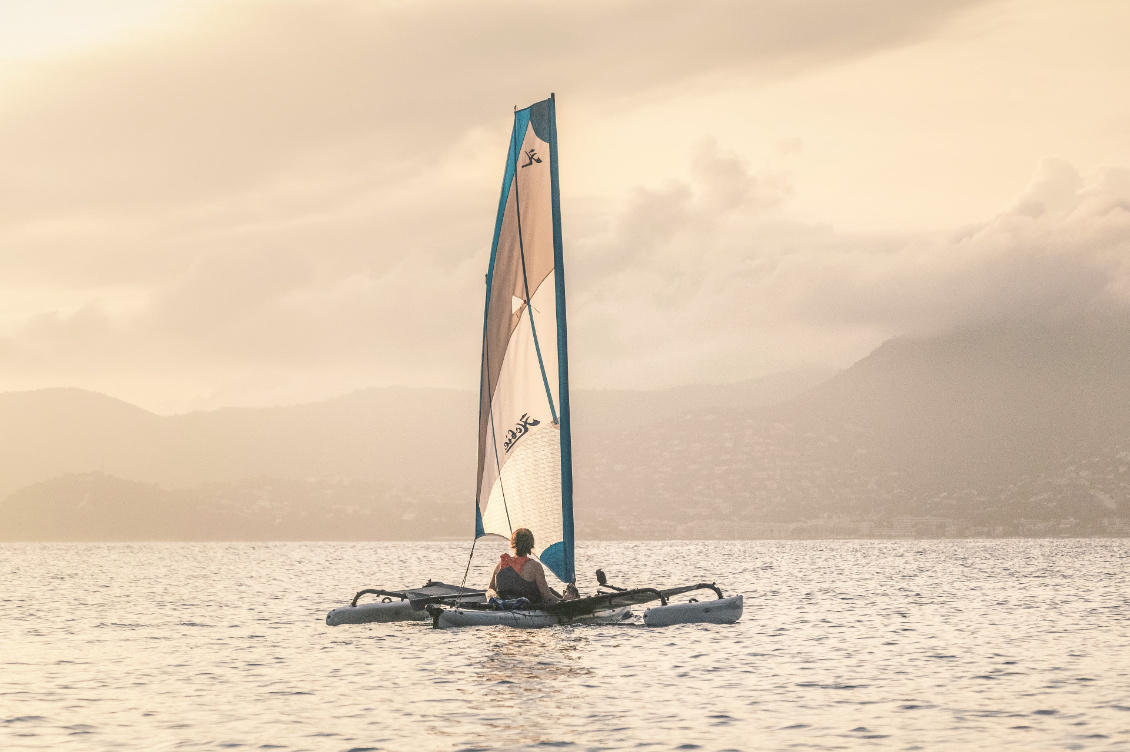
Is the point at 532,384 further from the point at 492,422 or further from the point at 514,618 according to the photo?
the point at 514,618

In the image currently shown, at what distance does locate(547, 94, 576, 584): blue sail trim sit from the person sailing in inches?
50.6

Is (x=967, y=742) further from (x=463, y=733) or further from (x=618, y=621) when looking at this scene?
(x=618, y=621)

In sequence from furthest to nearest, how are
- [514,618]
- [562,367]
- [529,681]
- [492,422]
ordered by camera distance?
[492,422] < [562,367] < [514,618] < [529,681]

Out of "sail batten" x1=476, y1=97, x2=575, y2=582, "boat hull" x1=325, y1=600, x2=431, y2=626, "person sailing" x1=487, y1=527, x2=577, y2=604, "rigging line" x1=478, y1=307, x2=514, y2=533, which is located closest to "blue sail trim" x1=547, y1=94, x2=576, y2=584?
"sail batten" x1=476, y1=97, x2=575, y2=582

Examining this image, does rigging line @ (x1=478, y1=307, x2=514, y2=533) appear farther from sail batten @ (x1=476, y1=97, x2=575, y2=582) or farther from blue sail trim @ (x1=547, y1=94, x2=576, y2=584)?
blue sail trim @ (x1=547, y1=94, x2=576, y2=584)

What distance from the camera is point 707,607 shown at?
2708cm

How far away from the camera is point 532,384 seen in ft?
90.8

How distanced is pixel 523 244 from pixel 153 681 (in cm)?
1225

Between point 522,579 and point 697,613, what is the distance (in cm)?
444

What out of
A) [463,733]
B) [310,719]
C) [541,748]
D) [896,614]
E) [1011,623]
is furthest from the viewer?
[896,614]

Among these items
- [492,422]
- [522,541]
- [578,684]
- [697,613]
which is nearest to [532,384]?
[492,422]

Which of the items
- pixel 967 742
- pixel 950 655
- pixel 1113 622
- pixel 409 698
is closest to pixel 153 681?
pixel 409 698

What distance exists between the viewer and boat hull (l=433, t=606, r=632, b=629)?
24.6 metres

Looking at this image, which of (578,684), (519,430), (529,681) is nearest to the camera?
(578,684)
